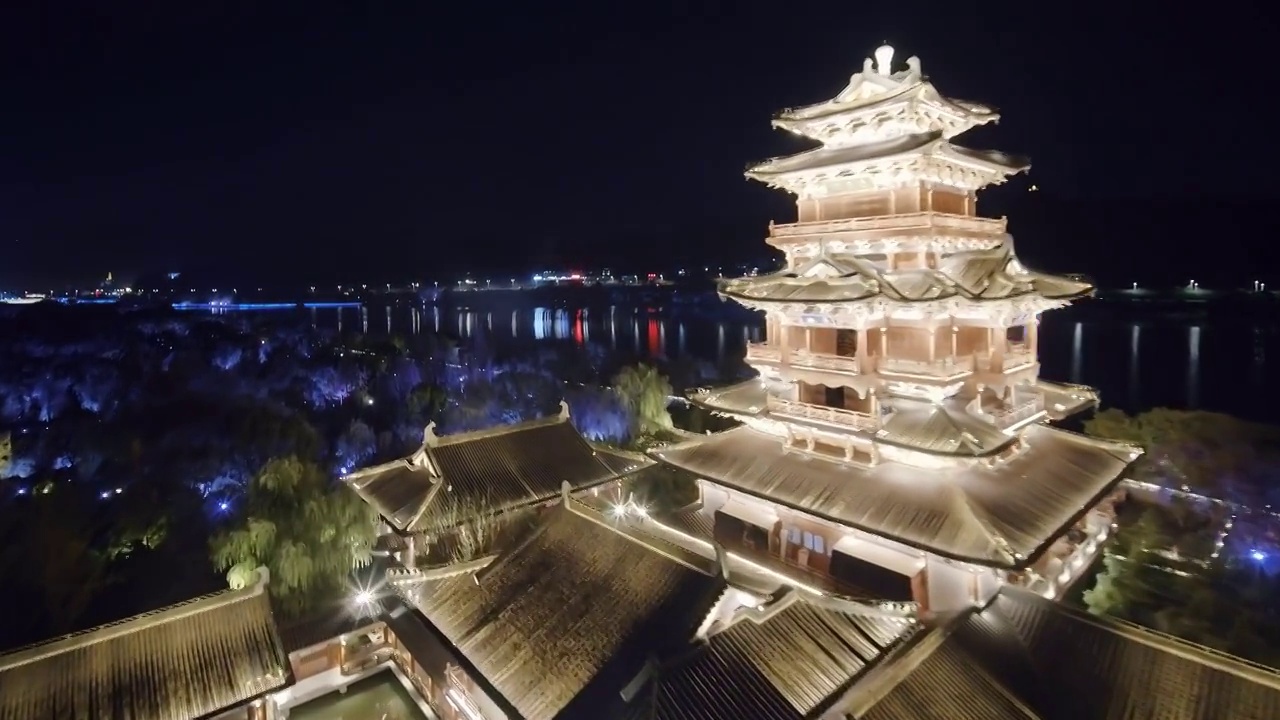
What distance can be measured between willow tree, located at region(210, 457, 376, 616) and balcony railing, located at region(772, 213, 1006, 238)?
16.0 m

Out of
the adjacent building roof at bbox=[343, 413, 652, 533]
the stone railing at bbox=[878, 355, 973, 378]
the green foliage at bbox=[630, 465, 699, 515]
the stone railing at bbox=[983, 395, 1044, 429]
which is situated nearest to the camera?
the stone railing at bbox=[878, 355, 973, 378]

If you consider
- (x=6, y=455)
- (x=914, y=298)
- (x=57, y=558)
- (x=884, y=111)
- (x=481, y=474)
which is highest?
(x=884, y=111)

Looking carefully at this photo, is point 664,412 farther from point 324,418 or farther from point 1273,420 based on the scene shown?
point 1273,420

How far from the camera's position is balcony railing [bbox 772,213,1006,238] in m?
13.3

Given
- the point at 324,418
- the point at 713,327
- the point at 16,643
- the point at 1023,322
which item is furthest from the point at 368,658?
the point at 713,327

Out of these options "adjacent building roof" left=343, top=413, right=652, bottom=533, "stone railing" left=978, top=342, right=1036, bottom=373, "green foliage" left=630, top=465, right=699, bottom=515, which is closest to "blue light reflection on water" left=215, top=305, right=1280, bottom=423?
"green foliage" left=630, top=465, right=699, bottom=515

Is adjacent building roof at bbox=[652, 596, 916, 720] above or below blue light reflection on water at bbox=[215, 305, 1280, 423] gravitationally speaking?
above

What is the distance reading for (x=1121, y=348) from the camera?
72875 mm

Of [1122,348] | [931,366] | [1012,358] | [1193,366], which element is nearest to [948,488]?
[931,366]

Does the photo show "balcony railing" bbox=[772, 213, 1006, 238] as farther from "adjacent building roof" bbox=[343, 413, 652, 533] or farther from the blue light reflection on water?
the blue light reflection on water

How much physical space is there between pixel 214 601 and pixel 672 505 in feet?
43.1

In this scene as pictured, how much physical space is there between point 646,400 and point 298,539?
20282 millimetres

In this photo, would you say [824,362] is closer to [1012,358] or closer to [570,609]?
[1012,358]

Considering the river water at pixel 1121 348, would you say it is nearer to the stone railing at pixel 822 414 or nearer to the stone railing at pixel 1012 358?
the stone railing at pixel 822 414
